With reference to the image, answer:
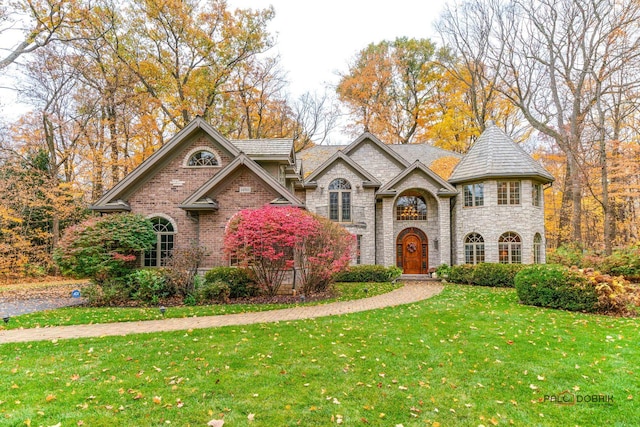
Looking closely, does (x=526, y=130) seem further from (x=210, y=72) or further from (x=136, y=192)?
(x=136, y=192)

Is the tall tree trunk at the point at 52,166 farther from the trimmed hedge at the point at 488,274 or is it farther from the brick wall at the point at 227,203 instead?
the trimmed hedge at the point at 488,274

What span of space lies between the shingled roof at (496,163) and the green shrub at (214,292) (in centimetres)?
1341

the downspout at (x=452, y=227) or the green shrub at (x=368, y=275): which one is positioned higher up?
the downspout at (x=452, y=227)

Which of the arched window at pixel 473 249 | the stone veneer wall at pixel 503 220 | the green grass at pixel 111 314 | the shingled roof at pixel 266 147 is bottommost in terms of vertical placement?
the green grass at pixel 111 314

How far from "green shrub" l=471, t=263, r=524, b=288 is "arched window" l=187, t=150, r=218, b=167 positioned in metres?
12.6

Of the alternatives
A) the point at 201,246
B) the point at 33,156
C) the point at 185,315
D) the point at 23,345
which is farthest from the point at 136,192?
the point at 33,156

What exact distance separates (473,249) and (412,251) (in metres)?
3.16

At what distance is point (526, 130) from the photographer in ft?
86.5

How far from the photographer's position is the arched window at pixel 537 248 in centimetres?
1667

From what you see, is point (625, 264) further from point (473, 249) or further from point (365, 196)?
point (365, 196)

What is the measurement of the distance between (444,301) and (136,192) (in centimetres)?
1259

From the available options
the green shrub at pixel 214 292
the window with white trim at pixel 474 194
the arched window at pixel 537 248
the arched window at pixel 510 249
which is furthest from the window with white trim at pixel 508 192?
the green shrub at pixel 214 292

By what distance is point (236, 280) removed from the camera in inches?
448

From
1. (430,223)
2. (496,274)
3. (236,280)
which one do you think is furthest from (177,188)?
(496,274)
